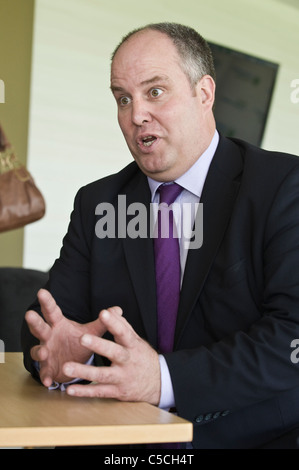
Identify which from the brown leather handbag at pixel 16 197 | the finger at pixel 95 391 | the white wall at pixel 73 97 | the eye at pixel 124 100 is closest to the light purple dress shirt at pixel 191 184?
the eye at pixel 124 100

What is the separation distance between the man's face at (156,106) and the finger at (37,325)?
612 millimetres

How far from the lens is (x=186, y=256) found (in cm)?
179

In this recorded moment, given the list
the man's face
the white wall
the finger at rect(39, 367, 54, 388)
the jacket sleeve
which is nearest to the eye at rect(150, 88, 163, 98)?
the man's face

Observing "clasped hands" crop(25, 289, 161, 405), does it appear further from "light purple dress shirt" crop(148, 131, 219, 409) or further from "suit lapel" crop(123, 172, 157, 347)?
"light purple dress shirt" crop(148, 131, 219, 409)

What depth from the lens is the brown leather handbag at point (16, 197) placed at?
1049 millimetres

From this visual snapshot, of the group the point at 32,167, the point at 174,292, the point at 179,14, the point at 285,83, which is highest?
the point at 179,14

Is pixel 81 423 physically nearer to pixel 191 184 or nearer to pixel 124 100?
pixel 191 184

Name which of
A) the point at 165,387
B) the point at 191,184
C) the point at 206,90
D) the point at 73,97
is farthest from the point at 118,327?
the point at 73,97

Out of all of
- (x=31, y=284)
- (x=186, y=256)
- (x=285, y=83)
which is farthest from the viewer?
(x=285, y=83)

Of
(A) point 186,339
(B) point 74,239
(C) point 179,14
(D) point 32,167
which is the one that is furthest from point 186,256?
(C) point 179,14

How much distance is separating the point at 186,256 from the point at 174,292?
105mm

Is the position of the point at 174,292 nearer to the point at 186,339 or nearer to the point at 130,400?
the point at 186,339

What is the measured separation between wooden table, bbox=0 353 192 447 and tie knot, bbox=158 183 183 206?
0.71m

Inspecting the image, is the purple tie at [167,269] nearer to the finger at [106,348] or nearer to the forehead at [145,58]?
the forehead at [145,58]
